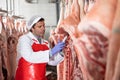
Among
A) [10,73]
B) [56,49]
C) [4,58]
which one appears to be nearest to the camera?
[56,49]

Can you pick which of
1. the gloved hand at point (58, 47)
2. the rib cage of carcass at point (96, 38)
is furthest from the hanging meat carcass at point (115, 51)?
the gloved hand at point (58, 47)

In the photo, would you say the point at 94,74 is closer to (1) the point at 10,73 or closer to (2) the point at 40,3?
(1) the point at 10,73

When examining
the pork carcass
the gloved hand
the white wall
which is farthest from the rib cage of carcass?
the white wall

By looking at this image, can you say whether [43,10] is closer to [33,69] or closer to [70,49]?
[33,69]

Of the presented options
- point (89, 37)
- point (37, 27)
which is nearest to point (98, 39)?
point (89, 37)

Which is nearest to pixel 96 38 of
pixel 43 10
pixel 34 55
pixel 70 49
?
pixel 70 49

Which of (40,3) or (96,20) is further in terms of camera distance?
(40,3)

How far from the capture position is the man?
277 cm

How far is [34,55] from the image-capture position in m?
2.78

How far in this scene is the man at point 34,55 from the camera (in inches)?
109

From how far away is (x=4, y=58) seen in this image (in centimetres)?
358

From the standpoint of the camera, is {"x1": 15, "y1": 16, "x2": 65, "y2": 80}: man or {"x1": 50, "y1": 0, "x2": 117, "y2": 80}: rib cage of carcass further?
{"x1": 15, "y1": 16, "x2": 65, "y2": 80}: man

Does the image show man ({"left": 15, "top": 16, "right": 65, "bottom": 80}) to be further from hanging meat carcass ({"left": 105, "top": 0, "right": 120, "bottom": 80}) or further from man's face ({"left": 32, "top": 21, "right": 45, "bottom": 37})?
hanging meat carcass ({"left": 105, "top": 0, "right": 120, "bottom": 80})

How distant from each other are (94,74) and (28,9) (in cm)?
604
